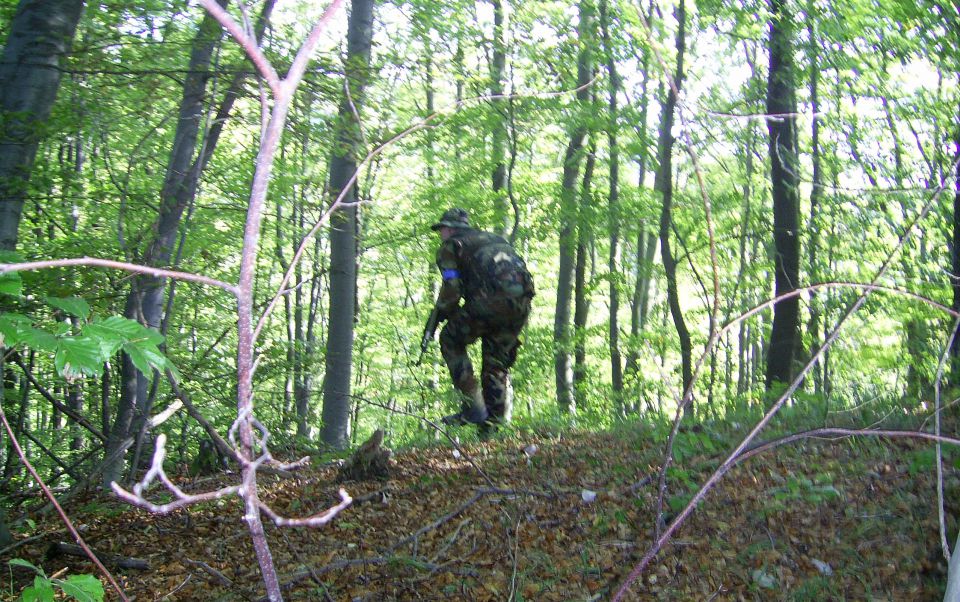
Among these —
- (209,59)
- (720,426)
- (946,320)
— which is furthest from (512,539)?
(946,320)

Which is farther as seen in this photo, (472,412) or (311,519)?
(472,412)

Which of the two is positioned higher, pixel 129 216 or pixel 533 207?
pixel 533 207

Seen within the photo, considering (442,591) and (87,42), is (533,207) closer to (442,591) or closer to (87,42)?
(87,42)

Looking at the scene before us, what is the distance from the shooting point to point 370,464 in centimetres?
548

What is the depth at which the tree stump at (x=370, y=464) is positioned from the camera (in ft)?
17.9

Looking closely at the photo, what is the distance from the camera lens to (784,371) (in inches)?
323

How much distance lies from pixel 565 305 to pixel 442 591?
→ 10.6 metres

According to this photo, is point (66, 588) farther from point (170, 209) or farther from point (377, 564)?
point (170, 209)

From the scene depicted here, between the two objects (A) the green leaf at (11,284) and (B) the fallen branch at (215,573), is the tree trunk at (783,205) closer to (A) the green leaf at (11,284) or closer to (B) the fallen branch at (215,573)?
(B) the fallen branch at (215,573)

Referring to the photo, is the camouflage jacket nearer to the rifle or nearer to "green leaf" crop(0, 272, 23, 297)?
the rifle

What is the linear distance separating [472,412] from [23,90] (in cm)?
460

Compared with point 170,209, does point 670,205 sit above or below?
above

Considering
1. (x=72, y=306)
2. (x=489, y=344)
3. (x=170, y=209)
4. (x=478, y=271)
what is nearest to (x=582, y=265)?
(x=489, y=344)

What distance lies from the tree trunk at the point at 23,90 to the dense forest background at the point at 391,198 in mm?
17
